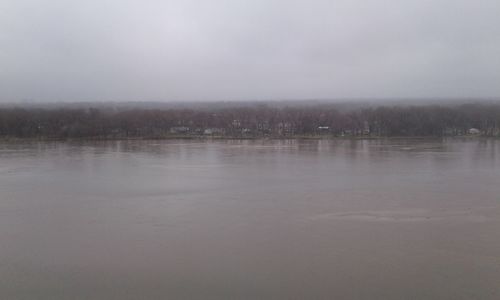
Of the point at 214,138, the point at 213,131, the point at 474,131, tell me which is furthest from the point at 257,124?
the point at 474,131

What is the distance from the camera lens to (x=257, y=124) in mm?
26203

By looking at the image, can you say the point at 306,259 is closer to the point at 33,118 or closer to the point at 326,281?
the point at 326,281

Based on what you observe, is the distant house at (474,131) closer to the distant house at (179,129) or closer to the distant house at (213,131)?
the distant house at (213,131)

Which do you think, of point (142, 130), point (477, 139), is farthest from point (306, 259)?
point (142, 130)

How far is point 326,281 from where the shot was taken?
3.19m

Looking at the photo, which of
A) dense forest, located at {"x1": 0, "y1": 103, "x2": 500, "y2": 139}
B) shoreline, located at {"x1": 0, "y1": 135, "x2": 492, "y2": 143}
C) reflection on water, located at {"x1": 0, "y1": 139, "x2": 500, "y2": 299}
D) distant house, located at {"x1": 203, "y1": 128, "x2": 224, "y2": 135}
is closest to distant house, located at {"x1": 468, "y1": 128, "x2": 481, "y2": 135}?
dense forest, located at {"x1": 0, "y1": 103, "x2": 500, "y2": 139}

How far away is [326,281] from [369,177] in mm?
5465

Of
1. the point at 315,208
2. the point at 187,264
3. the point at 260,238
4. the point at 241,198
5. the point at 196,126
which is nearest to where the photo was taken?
the point at 187,264

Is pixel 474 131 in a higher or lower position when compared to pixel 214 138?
higher

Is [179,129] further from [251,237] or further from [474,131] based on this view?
[251,237]

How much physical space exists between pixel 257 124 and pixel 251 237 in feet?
72.2

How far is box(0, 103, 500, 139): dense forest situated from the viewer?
23.1 metres

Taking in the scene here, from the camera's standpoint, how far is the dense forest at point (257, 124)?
23078mm

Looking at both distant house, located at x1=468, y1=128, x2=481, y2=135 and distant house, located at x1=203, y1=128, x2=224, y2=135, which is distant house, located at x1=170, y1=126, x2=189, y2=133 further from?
distant house, located at x1=468, y1=128, x2=481, y2=135
